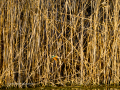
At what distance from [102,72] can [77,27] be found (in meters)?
0.79

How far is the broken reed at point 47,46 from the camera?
3398 mm

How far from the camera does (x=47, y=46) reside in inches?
136

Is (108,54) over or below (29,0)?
below

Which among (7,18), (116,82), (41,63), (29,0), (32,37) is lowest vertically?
(116,82)

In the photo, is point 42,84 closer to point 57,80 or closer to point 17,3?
point 57,80

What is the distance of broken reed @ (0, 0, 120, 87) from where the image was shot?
11.1ft

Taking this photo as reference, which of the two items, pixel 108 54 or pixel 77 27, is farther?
pixel 77 27

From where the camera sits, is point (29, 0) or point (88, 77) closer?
point (88, 77)

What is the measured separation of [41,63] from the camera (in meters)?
3.47

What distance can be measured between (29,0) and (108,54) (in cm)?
141

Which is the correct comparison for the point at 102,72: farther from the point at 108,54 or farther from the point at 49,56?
the point at 49,56

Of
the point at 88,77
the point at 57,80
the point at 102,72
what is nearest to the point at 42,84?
the point at 57,80

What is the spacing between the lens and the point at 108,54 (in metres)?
3.59

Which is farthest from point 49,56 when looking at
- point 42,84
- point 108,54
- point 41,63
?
point 108,54
